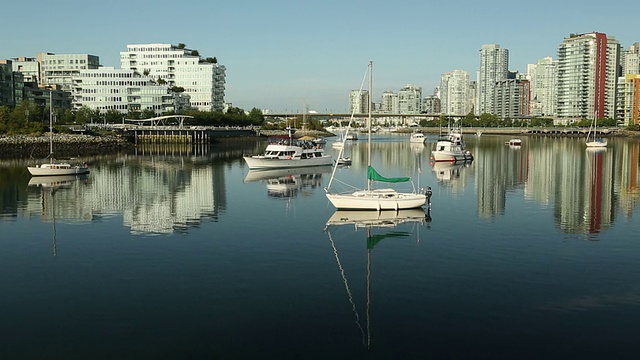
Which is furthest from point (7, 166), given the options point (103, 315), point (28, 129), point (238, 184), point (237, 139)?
point (237, 139)

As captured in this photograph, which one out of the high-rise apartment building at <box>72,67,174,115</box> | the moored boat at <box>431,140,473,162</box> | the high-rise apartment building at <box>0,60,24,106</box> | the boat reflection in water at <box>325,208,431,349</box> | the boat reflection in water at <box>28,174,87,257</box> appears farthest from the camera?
the high-rise apartment building at <box>72,67,174,115</box>

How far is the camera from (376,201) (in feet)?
134

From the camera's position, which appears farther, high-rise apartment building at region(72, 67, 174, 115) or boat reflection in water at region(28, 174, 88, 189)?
high-rise apartment building at region(72, 67, 174, 115)

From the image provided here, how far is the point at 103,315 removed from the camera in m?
21.5

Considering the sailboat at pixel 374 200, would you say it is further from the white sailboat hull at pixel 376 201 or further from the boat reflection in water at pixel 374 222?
the boat reflection in water at pixel 374 222

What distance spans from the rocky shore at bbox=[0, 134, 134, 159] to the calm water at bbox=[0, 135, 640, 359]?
51616 millimetres

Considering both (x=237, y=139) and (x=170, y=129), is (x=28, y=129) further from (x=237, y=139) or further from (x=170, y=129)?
(x=237, y=139)

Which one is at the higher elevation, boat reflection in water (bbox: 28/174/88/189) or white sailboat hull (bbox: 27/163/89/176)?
white sailboat hull (bbox: 27/163/89/176)

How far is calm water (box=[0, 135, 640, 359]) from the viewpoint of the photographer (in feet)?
63.0

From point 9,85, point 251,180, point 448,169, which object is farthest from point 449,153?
Result: point 9,85

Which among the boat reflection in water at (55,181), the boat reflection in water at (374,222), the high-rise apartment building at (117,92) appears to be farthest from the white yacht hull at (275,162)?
the high-rise apartment building at (117,92)

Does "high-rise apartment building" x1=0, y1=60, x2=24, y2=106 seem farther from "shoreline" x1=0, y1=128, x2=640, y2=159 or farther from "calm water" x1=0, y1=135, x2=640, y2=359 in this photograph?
"calm water" x1=0, y1=135, x2=640, y2=359

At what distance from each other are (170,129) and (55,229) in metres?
118

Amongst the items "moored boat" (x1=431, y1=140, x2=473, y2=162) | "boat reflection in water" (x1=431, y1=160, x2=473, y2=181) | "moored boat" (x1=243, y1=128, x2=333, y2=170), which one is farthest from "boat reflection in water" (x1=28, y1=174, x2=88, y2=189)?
"moored boat" (x1=431, y1=140, x2=473, y2=162)
